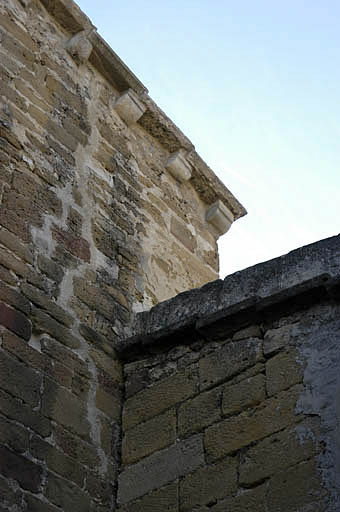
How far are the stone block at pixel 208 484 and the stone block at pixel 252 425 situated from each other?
0.06m

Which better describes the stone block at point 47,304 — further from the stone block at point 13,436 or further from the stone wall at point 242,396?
the stone block at point 13,436

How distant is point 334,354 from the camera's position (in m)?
3.95

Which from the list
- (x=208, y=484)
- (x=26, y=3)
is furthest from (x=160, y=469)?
(x=26, y=3)

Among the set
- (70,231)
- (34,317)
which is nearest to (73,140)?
(70,231)

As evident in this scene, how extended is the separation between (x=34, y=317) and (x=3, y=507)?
2.99 feet

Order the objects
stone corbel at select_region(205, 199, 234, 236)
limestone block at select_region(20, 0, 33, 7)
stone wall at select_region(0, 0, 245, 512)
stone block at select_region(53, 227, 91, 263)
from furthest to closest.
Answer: stone corbel at select_region(205, 199, 234, 236)
limestone block at select_region(20, 0, 33, 7)
stone block at select_region(53, 227, 91, 263)
stone wall at select_region(0, 0, 245, 512)

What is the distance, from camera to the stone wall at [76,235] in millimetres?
3979

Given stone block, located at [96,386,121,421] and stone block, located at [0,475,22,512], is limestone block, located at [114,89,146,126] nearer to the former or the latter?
stone block, located at [96,386,121,421]

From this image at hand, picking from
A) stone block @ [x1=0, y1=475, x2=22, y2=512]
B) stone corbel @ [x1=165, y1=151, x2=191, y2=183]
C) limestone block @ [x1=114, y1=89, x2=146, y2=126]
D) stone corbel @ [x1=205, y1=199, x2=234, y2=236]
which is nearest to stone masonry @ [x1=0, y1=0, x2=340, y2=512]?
stone block @ [x1=0, y1=475, x2=22, y2=512]

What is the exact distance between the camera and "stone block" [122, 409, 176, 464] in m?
4.23

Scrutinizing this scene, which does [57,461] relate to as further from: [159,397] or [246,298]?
[246,298]

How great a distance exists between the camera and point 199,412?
4195 millimetres

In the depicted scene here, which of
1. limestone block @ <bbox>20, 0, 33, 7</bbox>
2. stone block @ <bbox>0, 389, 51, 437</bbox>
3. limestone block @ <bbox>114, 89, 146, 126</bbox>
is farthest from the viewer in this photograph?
limestone block @ <bbox>114, 89, 146, 126</bbox>

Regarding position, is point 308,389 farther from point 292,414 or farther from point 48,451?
point 48,451
